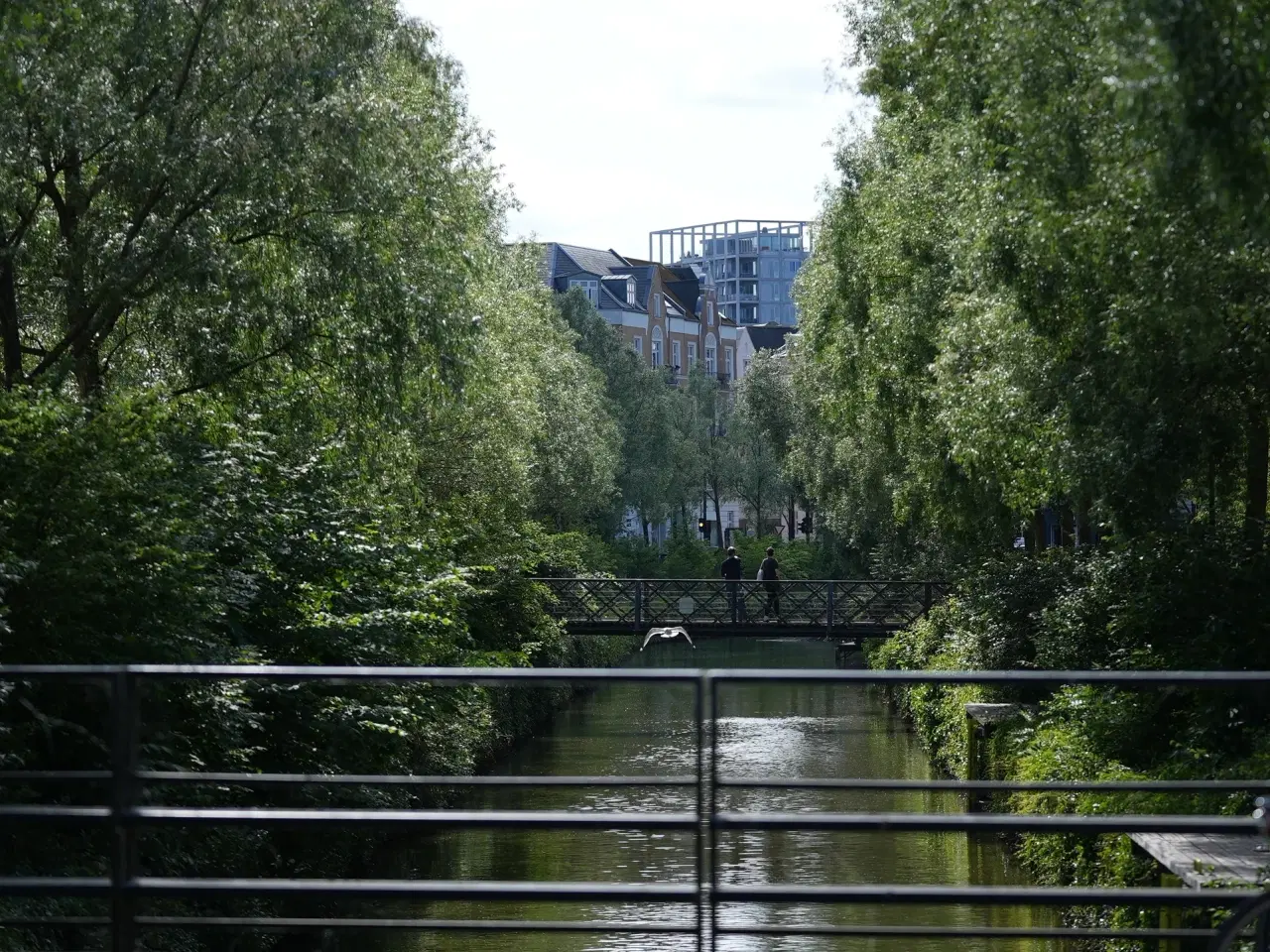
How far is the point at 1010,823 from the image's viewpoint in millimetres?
5188

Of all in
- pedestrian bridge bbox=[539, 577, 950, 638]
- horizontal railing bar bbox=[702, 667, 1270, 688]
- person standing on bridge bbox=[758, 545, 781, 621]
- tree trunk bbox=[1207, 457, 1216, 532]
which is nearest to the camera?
horizontal railing bar bbox=[702, 667, 1270, 688]

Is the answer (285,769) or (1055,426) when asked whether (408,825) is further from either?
(1055,426)

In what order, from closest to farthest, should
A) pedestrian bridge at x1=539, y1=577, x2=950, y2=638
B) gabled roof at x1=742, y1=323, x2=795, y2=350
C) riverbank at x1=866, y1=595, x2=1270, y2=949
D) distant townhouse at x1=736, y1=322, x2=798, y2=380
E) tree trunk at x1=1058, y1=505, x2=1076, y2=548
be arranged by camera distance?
riverbank at x1=866, y1=595, x2=1270, y2=949 → tree trunk at x1=1058, y1=505, x2=1076, y2=548 → pedestrian bridge at x1=539, y1=577, x2=950, y2=638 → distant townhouse at x1=736, y1=322, x2=798, y2=380 → gabled roof at x1=742, y1=323, x2=795, y2=350

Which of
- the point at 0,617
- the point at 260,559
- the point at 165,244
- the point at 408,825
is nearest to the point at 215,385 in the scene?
the point at 165,244

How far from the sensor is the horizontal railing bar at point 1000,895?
511cm

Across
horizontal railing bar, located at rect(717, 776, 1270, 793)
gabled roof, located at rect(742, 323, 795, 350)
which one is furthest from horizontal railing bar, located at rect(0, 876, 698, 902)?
gabled roof, located at rect(742, 323, 795, 350)

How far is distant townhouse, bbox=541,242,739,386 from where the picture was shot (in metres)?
89.6

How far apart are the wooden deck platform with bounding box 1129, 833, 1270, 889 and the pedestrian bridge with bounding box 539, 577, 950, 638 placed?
875 inches

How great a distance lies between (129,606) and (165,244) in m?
5.17

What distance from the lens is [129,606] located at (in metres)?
12.0

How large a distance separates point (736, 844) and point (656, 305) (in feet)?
251

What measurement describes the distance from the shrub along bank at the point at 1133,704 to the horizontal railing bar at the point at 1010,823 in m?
5.36

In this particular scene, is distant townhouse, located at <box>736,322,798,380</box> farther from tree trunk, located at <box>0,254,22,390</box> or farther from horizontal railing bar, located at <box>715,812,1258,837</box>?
horizontal railing bar, located at <box>715,812,1258,837</box>

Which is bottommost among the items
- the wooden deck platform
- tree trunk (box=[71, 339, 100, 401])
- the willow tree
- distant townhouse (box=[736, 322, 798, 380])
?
the wooden deck platform
